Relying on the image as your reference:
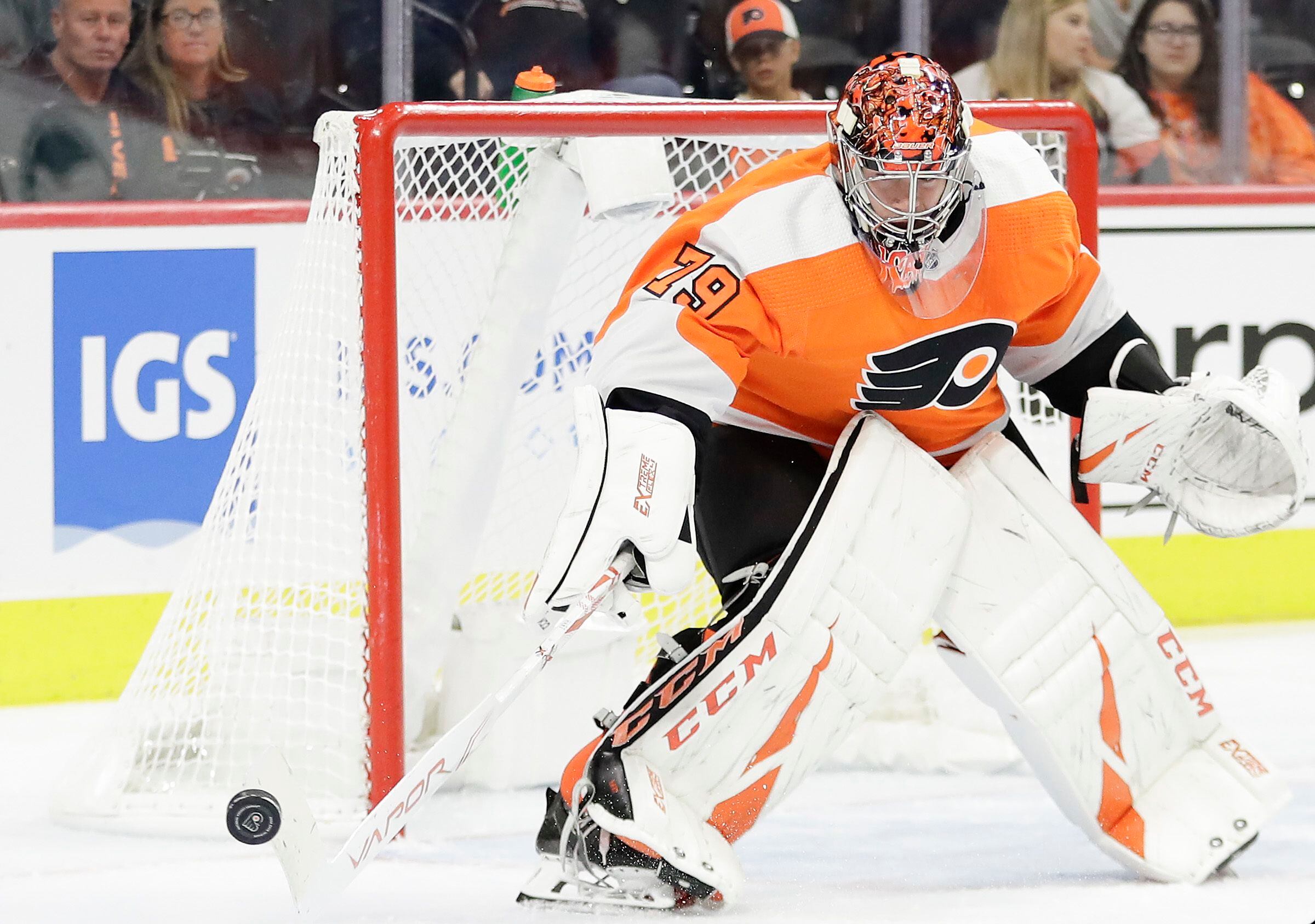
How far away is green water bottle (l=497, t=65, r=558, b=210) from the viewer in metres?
2.50

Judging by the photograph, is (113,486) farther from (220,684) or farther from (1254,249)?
(1254,249)

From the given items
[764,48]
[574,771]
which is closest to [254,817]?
[574,771]

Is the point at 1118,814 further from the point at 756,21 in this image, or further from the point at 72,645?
the point at 756,21

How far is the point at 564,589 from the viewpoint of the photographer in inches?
65.4

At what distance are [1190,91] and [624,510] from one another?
2.81m

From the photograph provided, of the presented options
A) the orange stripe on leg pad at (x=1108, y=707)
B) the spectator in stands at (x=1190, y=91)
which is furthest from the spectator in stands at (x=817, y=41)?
the orange stripe on leg pad at (x=1108, y=707)

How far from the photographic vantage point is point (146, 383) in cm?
312

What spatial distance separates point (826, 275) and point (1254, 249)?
7.58 ft

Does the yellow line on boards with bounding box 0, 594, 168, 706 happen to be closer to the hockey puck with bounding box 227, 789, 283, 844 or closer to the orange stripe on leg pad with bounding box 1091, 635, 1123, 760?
the hockey puck with bounding box 227, 789, 283, 844

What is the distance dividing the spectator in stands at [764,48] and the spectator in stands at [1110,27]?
0.76 metres

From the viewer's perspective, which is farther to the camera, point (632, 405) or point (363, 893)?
point (363, 893)

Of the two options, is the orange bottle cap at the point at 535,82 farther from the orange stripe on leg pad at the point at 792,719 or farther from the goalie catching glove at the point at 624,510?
the orange stripe on leg pad at the point at 792,719

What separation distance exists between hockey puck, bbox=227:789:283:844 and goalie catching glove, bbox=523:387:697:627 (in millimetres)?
344

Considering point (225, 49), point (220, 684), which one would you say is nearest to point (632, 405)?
point (220, 684)
